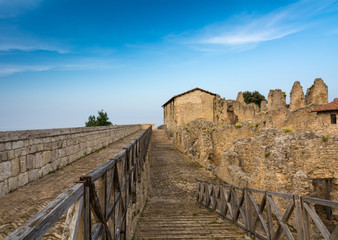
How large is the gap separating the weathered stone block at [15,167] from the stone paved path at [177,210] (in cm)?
331

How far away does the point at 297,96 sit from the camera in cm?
3494

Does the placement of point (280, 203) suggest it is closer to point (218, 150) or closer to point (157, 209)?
point (157, 209)

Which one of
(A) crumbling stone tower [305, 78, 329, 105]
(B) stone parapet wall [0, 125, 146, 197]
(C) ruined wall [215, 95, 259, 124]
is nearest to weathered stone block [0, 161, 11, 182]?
(B) stone parapet wall [0, 125, 146, 197]

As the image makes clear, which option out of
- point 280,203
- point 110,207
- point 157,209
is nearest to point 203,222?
point 157,209

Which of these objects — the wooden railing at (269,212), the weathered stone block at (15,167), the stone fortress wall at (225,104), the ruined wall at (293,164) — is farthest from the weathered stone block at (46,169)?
the stone fortress wall at (225,104)

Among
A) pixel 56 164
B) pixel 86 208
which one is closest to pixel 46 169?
pixel 56 164

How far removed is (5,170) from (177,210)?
6.53m

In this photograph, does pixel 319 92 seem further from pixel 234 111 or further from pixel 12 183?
pixel 12 183

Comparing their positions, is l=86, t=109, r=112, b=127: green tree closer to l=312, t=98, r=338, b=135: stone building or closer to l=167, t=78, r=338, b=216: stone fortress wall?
l=167, t=78, r=338, b=216: stone fortress wall

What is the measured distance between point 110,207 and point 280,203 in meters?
7.96

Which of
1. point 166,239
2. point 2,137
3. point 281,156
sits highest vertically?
point 2,137

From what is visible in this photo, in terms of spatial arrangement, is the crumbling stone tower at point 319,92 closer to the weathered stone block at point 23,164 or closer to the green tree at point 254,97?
the green tree at point 254,97

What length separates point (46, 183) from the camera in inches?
238

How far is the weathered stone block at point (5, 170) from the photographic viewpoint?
5.02 meters
